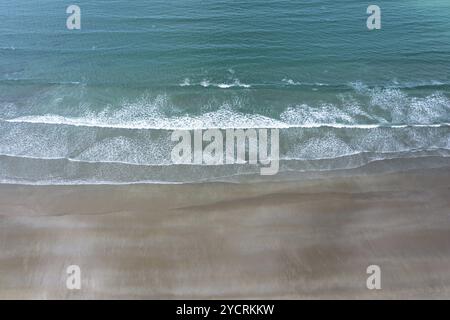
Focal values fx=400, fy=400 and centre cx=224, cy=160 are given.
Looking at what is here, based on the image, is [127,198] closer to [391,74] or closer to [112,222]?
[112,222]

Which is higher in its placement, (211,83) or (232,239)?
(211,83)

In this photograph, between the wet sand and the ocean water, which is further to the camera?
the ocean water

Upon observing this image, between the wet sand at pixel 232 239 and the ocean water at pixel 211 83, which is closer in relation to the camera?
the wet sand at pixel 232 239

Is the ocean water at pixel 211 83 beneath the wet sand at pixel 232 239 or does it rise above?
above

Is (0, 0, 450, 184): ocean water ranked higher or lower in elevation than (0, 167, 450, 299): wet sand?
higher
